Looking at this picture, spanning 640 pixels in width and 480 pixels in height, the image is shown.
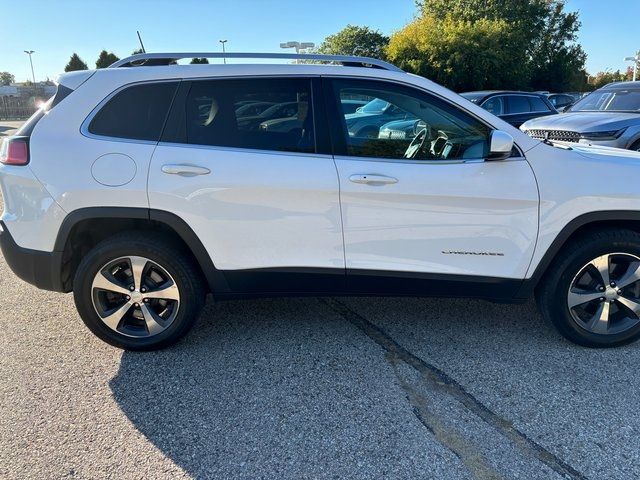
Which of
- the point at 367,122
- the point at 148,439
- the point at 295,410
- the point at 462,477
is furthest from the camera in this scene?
the point at 367,122

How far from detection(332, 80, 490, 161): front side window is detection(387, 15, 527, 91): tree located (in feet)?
100

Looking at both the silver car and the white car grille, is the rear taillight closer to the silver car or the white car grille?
the silver car

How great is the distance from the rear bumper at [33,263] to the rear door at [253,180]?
78cm

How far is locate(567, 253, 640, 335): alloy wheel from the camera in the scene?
10.6ft

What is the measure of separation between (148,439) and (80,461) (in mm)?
311

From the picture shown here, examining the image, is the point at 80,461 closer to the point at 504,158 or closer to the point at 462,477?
the point at 462,477

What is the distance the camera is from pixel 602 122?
7320 mm

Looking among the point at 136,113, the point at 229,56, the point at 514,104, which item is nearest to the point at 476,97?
the point at 514,104

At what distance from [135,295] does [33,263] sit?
648mm

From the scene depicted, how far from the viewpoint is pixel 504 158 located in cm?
301

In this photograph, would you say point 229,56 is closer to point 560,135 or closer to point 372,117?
point 372,117

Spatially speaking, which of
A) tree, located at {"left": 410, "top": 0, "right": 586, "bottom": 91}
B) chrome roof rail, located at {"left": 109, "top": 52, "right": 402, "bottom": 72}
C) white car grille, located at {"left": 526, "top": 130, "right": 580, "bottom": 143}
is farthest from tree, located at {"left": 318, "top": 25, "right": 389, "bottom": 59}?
chrome roof rail, located at {"left": 109, "top": 52, "right": 402, "bottom": 72}

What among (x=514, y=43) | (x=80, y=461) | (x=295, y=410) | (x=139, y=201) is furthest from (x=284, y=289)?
(x=514, y=43)

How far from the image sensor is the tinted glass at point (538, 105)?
39.4ft
